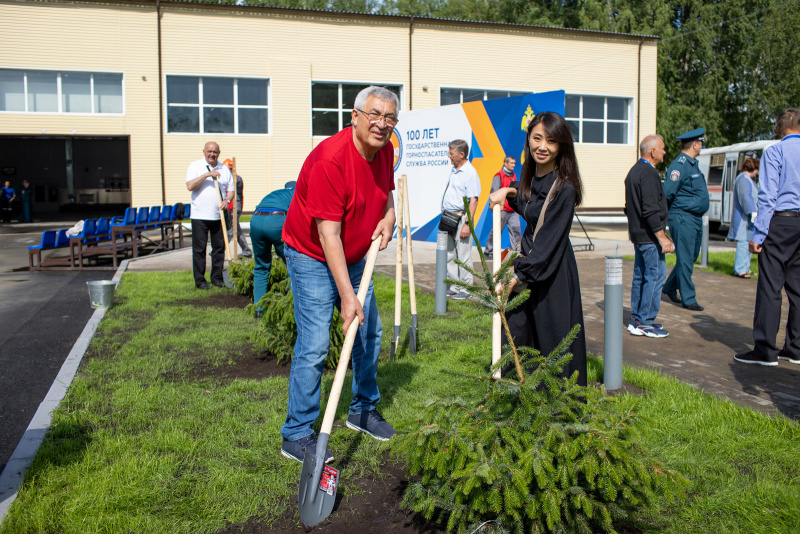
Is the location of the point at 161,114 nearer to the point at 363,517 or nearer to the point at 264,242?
the point at 264,242

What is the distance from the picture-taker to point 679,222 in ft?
25.9

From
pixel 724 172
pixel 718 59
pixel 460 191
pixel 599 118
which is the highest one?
pixel 718 59

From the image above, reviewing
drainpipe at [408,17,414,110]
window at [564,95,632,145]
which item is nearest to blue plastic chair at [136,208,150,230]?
drainpipe at [408,17,414,110]

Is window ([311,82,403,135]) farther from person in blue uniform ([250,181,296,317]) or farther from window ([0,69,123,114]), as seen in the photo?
person in blue uniform ([250,181,296,317])

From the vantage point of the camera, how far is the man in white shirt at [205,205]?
9.19 metres

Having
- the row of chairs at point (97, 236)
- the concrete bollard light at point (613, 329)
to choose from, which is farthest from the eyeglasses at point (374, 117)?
the row of chairs at point (97, 236)

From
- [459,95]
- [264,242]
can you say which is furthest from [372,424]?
[459,95]

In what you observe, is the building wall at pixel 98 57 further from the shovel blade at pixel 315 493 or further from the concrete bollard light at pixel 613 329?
the shovel blade at pixel 315 493

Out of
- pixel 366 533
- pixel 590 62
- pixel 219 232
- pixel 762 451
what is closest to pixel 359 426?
pixel 366 533

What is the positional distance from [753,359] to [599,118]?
2458 cm

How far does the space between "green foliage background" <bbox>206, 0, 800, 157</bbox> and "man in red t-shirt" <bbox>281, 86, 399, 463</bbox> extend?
36.7 meters

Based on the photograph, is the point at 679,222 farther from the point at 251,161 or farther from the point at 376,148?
the point at 251,161

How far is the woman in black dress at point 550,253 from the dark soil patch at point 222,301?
527 cm

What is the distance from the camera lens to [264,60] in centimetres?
2442
